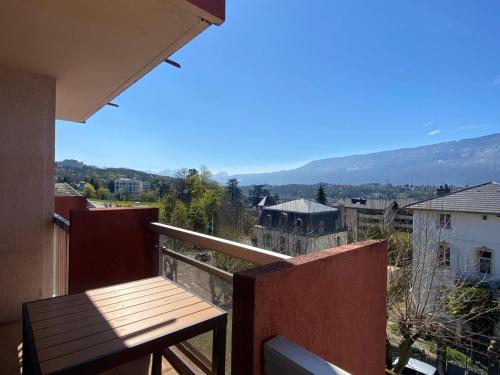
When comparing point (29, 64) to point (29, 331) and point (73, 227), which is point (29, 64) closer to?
point (73, 227)

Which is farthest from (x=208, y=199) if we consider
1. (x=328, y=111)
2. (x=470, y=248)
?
(x=328, y=111)

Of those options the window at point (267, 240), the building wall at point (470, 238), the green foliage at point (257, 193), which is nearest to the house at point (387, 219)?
the building wall at point (470, 238)

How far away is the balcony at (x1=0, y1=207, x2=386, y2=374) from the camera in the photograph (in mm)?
927

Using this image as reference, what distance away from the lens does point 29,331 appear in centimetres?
117

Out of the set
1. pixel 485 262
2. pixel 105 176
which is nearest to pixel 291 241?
pixel 485 262

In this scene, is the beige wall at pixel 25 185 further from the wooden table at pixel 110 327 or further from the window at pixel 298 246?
the window at pixel 298 246

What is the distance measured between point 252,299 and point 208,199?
2583cm

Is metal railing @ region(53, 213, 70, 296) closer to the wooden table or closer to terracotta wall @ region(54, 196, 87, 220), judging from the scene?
A: the wooden table

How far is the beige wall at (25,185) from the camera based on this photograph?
2703 mm

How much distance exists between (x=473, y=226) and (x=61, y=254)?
22.2 metres

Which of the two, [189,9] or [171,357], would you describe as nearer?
[189,9]

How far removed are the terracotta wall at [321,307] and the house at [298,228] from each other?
1705 cm

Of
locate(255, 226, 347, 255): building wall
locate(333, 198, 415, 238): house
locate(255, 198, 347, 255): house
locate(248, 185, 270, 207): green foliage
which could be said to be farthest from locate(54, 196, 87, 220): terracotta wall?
locate(248, 185, 270, 207): green foliage

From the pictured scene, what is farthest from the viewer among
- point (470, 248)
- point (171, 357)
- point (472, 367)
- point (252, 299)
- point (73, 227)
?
point (470, 248)
